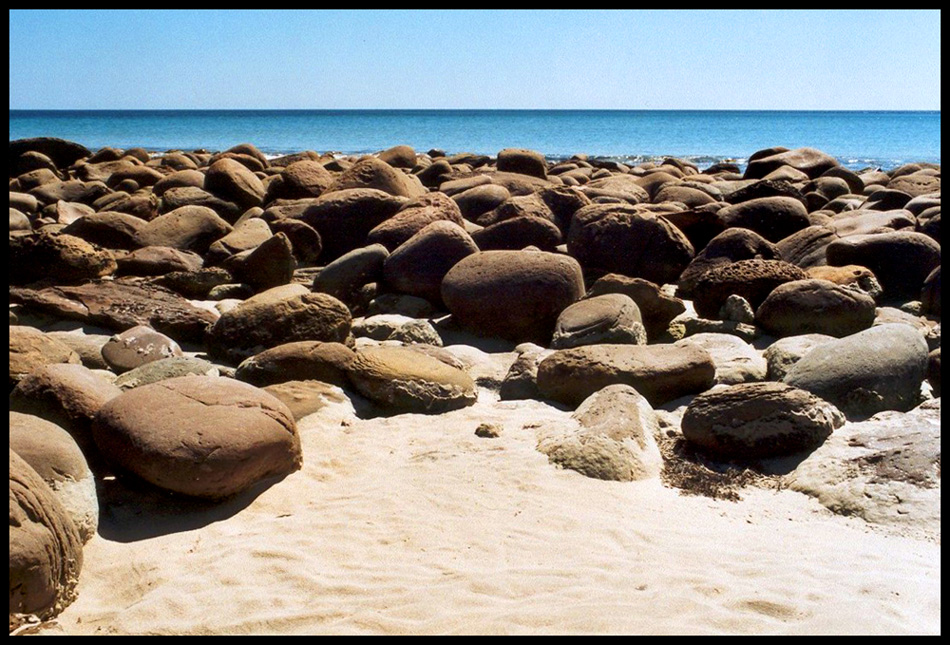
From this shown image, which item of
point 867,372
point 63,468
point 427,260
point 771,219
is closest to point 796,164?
point 771,219

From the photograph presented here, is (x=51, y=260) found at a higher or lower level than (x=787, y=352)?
lower

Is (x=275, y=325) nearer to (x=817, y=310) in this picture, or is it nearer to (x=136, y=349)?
(x=136, y=349)

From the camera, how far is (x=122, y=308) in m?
7.68

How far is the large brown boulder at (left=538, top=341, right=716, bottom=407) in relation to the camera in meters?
6.02

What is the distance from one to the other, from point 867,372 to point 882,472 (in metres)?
1.22

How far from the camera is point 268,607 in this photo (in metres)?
3.48

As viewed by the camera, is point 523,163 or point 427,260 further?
point 523,163

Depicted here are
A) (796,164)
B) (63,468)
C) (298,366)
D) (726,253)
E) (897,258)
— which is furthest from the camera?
(796,164)

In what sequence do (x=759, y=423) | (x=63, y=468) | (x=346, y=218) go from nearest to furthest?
(x=63, y=468)
(x=759, y=423)
(x=346, y=218)

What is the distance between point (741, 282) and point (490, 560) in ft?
16.4

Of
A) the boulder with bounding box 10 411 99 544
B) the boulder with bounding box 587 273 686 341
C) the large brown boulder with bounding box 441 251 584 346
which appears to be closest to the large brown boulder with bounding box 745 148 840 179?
the boulder with bounding box 587 273 686 341

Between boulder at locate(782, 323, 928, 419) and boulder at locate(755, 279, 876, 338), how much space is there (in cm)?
122

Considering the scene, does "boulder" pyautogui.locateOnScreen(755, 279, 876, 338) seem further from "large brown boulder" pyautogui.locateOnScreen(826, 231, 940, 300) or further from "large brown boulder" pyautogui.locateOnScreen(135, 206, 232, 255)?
"large brown boulder" pyautogui.locateOnScreen(135, 206, 232, 255)

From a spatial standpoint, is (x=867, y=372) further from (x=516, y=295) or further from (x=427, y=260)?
(x=427, y=260)
